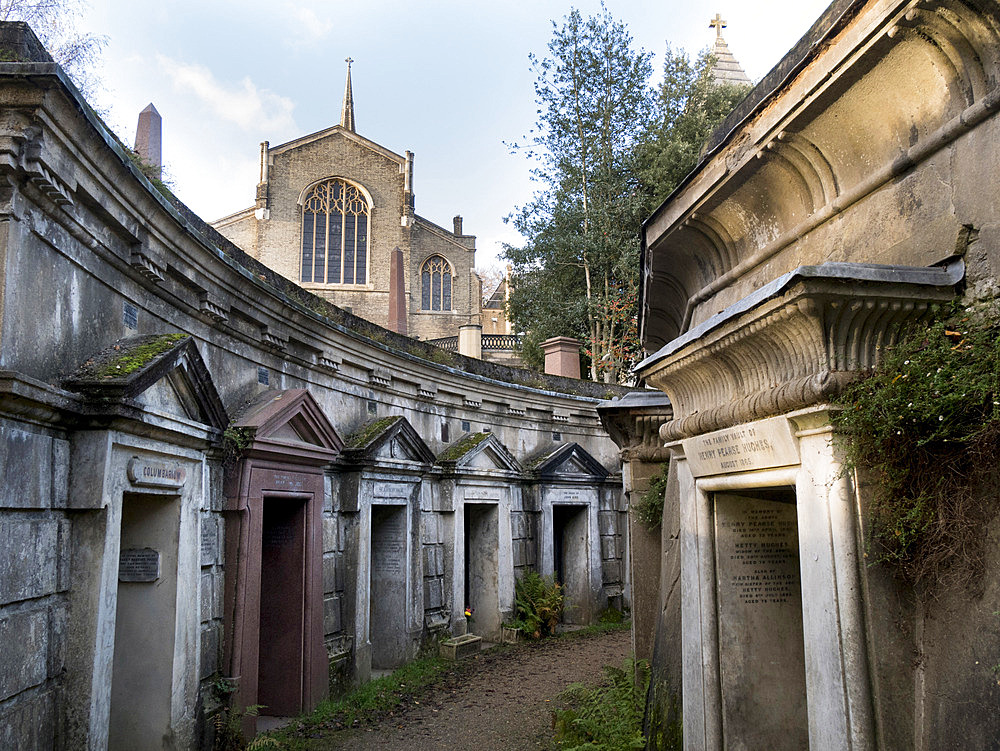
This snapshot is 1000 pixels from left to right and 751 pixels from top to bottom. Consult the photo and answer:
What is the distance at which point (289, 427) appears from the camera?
823cm

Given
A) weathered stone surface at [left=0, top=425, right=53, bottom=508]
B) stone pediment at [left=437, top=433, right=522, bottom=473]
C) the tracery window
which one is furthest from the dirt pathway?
the tracery window

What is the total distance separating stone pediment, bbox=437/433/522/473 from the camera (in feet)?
41.1

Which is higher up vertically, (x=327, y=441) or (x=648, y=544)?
(x=327, y=441)

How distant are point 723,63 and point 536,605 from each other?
1406cm

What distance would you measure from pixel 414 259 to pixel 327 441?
29389 millimetres

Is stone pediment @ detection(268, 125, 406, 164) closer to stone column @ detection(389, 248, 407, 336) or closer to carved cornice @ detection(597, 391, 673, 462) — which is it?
stone column @ detection(389, 248, 407, 336)

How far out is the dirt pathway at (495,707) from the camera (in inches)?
308

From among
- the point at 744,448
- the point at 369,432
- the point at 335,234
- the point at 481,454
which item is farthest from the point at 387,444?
the point at 335,234

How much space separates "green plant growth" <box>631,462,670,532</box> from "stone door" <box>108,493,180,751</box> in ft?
15.2

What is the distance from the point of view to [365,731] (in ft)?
26.9

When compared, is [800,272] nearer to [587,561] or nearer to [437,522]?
[437,522]

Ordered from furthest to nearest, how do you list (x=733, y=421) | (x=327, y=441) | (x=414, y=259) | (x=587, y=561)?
(x=414, y=259) → (x=587, y=561) → (x=327, y=441) → (x=733, y=421)

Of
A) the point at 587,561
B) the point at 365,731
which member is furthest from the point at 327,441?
the point at 587,561

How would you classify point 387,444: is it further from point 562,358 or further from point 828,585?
point 562,358
